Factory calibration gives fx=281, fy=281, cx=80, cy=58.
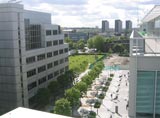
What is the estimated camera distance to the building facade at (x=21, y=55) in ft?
122

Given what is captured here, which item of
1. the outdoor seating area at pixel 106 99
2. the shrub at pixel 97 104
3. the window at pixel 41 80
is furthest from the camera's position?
the window at pixel 41 80

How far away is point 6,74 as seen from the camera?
38.4m

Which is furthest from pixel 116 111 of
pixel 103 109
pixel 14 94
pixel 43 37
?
pixel 43 37

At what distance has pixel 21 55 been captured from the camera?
3866cm

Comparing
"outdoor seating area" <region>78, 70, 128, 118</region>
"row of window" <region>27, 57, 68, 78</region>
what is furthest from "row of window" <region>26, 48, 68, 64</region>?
"outdoor seating area" <region>78, 70, 128, 118</region>

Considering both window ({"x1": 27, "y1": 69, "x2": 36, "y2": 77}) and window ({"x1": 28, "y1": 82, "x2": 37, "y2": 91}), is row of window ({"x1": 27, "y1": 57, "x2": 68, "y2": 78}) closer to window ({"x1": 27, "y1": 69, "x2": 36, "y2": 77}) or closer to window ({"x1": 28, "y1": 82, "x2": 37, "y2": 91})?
window ({"x1": 27, "y1": 69, "x2": 36, "y2": 77})

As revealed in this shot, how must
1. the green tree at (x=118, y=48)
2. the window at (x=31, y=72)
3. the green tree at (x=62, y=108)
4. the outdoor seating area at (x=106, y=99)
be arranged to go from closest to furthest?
the green tree at (x=62, y=108) < the outdoor seating area at (x=106, y=99) < the window at (x=31, y=72) < the green tree at (x=118, y=48)

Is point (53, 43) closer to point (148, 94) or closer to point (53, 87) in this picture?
point (53, 87)

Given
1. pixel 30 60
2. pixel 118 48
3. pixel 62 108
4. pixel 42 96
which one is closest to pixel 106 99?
pixel 42 96

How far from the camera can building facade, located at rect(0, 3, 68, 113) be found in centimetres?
3722

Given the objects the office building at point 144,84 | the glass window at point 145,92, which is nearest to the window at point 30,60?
the office building at point 144,84

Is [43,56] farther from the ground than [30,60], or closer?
farther from the ground

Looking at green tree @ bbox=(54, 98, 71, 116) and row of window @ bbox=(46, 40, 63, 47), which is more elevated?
row of window @ bbox=(46, 40, 63, 47)

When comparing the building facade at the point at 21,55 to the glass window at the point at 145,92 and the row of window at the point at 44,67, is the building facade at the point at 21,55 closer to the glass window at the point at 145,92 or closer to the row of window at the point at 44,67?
the row of window at the point at 44,67
